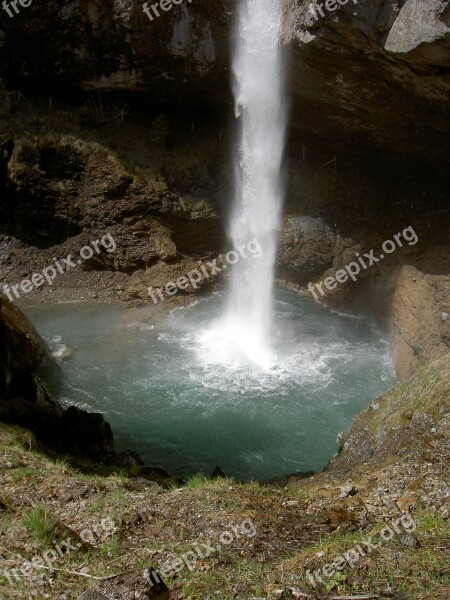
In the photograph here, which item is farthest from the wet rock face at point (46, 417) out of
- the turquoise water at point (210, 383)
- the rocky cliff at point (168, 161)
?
the rocky cliff at point (168, 161)

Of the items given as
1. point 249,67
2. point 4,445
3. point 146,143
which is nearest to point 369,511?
point 4,445

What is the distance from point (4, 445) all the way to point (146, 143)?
9406mm

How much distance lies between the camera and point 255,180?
41.7 feet

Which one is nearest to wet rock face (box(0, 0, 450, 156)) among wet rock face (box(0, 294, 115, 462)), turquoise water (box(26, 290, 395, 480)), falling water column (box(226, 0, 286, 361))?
falling water column (box(226, 0, 286, 361))

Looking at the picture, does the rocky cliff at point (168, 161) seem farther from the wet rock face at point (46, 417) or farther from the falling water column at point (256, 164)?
the wet rock face at point (46, 417)

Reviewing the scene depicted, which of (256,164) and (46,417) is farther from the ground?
(256,164)

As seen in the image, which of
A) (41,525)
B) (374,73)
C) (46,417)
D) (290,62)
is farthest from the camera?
(290,62)

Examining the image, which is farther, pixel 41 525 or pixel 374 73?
pixel 374 73

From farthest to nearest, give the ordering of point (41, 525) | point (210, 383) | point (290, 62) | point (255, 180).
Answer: point (255, 180) < point (290, 62) < point (210, 383) < point (41, 525)

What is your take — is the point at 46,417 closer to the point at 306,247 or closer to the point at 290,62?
the point at 290,62

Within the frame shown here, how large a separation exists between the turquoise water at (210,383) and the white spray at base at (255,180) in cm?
43

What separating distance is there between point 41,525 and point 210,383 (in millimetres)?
5564

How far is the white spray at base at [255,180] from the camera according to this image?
988 cm

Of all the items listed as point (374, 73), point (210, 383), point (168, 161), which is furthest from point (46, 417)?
point (168, 161)
